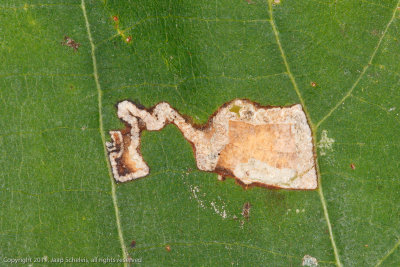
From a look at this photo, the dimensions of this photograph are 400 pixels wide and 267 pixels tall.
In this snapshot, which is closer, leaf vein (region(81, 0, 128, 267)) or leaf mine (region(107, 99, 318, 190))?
leaf vein (region(81, 0, 128, 267))

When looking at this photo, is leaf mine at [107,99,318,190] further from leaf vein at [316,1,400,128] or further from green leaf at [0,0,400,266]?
leaf vein at [316,1,400,128]

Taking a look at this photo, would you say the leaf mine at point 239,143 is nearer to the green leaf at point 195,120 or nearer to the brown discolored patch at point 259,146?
the brown discolored patch at point 259,146

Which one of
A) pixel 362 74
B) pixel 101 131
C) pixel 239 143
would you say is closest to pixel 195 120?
pixel 239 143

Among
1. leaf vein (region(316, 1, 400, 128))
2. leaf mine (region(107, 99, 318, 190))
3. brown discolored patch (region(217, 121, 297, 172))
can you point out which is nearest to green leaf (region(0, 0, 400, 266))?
leaf vein (region(316, 1, 400, 128))

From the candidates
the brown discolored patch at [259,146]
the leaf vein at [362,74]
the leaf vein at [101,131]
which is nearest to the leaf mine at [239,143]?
the brown discolored patch at [259,146]

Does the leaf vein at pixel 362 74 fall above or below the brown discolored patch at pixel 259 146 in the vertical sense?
above

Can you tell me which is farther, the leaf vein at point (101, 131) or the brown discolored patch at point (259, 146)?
the brown discolored patch at point (259, 146)

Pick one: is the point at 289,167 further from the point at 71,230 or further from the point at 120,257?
the point at 71,230
